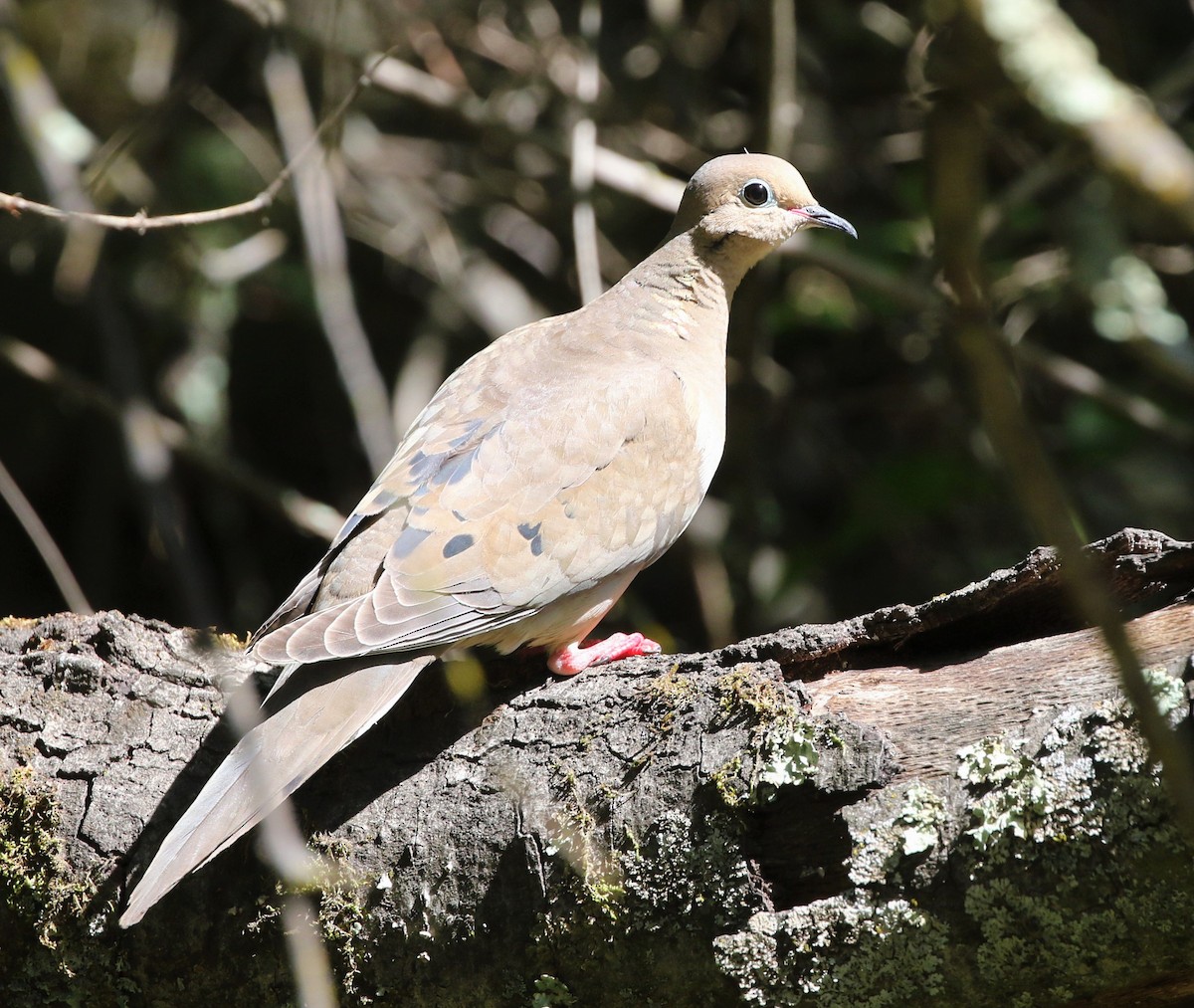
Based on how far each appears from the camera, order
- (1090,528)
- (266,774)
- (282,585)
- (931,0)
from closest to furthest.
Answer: (931,0) → (266,774) → (1090,528) → (282,585)

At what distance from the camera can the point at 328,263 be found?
356 cm

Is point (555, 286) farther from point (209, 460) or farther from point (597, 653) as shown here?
point (597, 653)

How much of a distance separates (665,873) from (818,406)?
3810mm

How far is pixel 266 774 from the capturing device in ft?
7.47

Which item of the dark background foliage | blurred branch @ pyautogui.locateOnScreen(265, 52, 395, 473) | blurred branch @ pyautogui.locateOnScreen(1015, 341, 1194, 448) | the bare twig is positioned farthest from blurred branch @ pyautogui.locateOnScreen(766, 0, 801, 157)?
blurred branch @ pyautogui.locateOnScreen(265, 52, 395, 473)

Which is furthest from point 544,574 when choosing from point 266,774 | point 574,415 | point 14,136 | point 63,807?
point 14,136

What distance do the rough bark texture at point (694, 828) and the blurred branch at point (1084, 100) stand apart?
853 mm

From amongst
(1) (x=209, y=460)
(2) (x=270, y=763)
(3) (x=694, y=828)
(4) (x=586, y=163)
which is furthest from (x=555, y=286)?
(3) (x=694, y=828)

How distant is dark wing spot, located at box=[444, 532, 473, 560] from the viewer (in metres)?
2.94

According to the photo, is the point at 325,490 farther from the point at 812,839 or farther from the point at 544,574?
the point at 812,839

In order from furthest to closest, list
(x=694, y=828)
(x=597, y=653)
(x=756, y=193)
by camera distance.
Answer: (x=756, y=193), (x=597, y=653), (x=694, y=828)

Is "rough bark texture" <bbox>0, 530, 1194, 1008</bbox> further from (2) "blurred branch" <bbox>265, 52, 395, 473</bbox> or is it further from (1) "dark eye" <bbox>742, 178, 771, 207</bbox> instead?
(1) "dark eye" <bbox>742, 178, 771, 207</bbox>

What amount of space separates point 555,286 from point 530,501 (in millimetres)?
2883

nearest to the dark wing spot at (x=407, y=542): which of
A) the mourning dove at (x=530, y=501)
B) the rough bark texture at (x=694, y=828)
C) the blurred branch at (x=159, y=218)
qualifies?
the mourning dove at (x=530, y=501)
